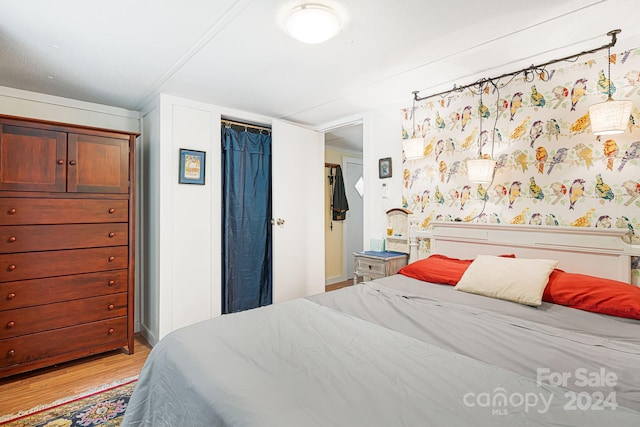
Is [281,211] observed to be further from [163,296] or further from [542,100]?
[542,100]

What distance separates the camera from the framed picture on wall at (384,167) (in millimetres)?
3431

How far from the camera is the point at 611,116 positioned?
197cm

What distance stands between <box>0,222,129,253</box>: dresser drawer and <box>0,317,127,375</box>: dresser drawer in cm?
68

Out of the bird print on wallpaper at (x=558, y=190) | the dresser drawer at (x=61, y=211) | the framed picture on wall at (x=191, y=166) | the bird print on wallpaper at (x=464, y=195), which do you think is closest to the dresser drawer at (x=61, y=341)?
the dresser drawer at (x=61, y=211)

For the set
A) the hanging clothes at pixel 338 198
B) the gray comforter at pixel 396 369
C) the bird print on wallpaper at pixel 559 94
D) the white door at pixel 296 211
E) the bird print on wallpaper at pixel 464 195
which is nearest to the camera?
the gray comforter at pixel 396 369

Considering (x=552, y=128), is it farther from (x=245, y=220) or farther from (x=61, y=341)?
(x=61, y=341)

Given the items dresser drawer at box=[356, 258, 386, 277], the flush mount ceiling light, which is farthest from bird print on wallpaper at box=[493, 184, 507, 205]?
the flush mount ceiling light

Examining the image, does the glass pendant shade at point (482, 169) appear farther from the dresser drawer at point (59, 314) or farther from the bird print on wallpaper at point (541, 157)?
the dresser drawer at point (59, 314)

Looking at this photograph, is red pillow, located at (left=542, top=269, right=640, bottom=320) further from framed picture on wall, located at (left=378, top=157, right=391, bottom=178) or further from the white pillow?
framed picture on wall, located at (left=378, top=157, right=391, bottom=178)

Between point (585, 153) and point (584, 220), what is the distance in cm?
48

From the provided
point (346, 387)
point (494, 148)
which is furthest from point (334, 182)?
point (346, 387)

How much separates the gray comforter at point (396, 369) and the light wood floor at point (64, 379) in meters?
1.30

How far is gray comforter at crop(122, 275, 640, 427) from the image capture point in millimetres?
958

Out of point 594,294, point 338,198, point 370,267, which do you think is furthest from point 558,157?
point 338,198
